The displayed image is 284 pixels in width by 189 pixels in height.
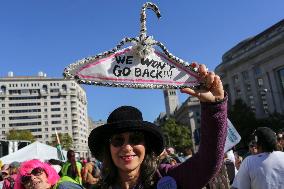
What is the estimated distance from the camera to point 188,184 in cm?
205

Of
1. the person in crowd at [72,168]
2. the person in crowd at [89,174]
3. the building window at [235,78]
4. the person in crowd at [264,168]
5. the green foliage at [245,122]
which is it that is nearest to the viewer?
the person in crowd at [264,168]

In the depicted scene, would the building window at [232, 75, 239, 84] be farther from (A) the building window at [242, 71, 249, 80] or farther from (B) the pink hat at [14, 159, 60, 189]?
(B) the pink hat at [14, 159, 60, 189]

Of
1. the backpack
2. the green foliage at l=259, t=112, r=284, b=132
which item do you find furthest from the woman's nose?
the green foliage at l=259, t=112, r=284, b=132

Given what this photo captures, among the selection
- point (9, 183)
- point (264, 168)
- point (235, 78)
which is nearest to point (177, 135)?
point (235, 78)

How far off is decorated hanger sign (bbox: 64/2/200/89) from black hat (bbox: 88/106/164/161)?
19 centimetres

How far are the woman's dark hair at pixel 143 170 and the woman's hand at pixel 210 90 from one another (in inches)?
23.1

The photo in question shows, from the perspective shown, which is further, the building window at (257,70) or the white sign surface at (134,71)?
the building window at (257,70)

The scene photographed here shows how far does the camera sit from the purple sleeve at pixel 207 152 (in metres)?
1.90

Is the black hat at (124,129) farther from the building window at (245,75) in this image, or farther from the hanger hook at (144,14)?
the building window at (245,75)

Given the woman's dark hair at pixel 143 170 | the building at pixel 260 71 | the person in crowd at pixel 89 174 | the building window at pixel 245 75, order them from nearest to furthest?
the woman's dark hair at pixel 143 170 < the person in crowd at pixel 89 174 < the building at pixel 260 71 < the building window at pixel 245 75

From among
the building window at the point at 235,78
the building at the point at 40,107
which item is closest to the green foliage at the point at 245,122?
the building window at the point at 235,78

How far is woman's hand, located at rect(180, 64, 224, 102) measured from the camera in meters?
1.90

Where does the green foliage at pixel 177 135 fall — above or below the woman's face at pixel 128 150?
above

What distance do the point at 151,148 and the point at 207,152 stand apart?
0.53m
